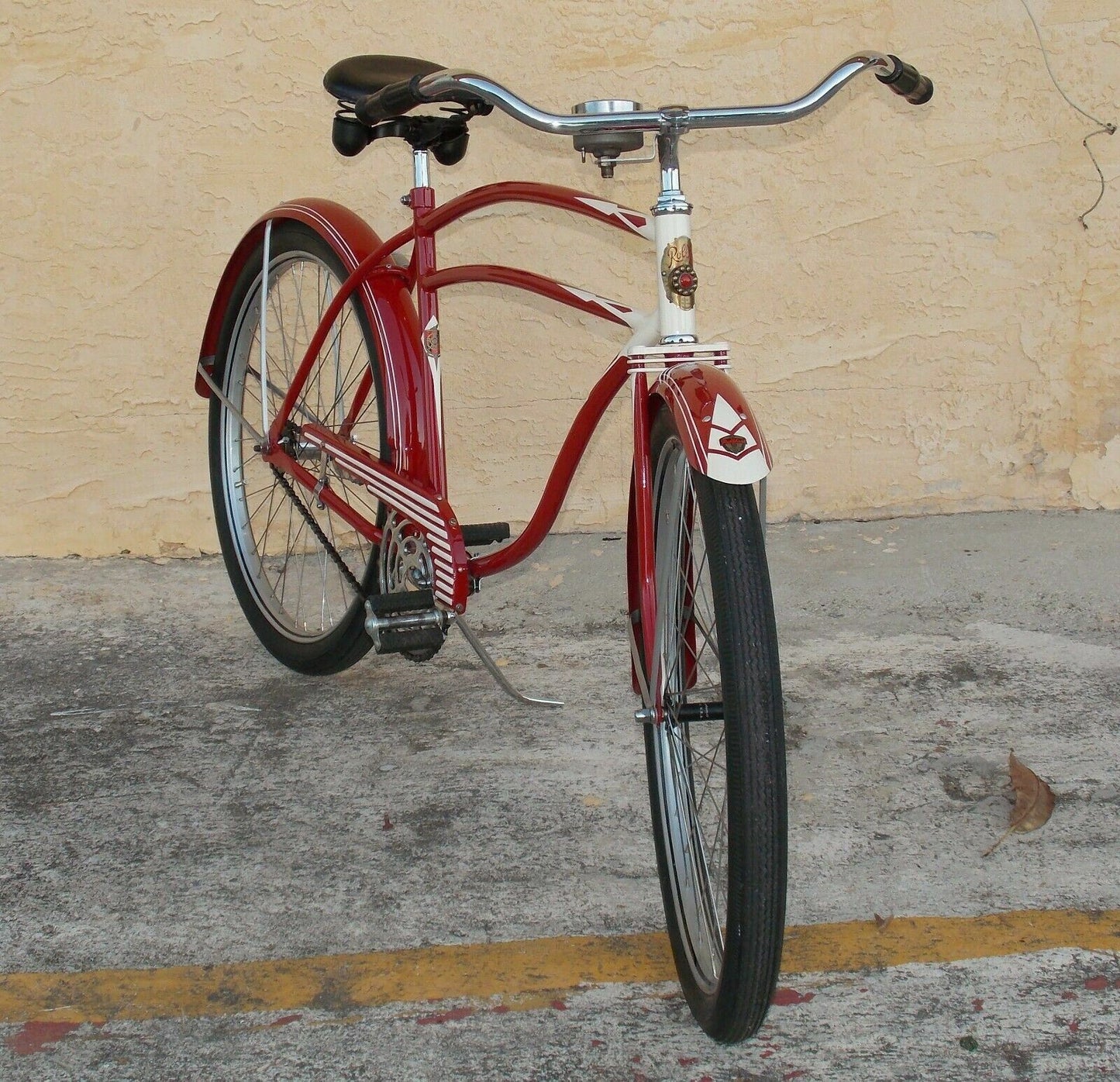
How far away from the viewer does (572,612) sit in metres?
3.56

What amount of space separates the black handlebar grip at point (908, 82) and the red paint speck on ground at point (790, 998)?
144 cm

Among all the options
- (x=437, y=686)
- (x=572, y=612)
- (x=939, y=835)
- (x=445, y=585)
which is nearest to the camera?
(x=939, y=835)

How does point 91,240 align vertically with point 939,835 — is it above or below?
above

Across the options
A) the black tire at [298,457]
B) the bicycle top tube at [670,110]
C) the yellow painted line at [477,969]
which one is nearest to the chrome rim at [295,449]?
the black tire at [298,457]

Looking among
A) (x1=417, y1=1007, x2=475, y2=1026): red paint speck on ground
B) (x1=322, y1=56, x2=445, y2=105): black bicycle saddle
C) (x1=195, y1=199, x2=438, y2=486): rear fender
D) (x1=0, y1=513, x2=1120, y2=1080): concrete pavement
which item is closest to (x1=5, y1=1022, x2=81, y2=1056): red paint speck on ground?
(x1=0, y1=513, x2=1120, y2=1080): concrete pavement

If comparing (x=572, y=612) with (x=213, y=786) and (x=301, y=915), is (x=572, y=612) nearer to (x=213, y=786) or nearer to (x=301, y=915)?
(x=213, y=786)

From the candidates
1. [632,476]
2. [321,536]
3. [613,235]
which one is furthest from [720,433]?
[613,235]

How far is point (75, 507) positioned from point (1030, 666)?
2.96m

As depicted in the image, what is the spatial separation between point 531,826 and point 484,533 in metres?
0.62

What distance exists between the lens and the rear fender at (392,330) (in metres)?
2.59

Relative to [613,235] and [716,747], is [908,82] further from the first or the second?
[613,235]

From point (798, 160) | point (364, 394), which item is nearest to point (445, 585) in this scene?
point (364, 394)

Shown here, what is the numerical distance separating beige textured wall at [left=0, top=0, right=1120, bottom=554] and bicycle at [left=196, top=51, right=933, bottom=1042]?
29.9 inches

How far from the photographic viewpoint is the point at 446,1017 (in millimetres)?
1893
